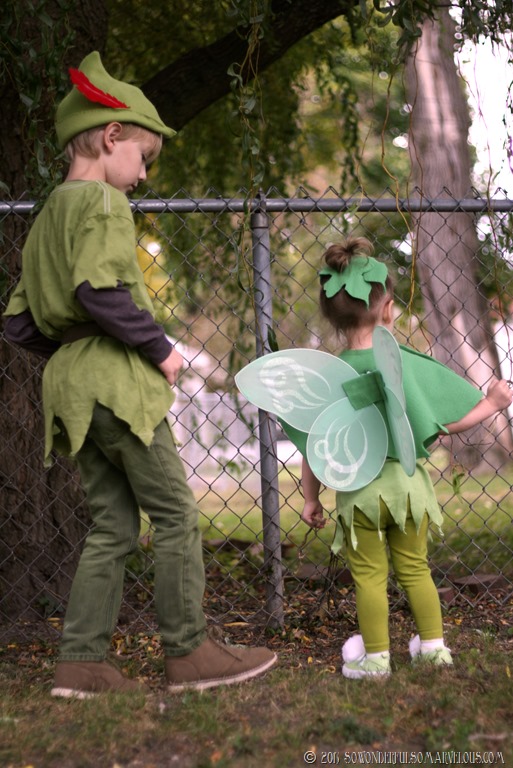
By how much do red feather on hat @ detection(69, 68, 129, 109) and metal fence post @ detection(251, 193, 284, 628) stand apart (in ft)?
2.94

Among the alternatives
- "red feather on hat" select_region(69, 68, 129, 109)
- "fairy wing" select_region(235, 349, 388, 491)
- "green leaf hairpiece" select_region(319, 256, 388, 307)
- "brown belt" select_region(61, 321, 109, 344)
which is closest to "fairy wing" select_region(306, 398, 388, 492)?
"fairy wing" select_region(235, 349, 388, 491)

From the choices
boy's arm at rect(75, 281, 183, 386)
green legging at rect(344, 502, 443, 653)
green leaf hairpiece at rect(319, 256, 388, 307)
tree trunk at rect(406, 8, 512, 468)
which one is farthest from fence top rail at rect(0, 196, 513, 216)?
tree trunk at rect(406, 8, 512, 468)

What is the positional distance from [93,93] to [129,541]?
1375 mm

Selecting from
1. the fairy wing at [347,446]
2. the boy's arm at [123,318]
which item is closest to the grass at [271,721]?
the fairy wing at [347,446]

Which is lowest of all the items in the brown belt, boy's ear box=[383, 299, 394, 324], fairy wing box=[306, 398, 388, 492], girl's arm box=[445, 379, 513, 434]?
fairy wing box=[306, 398, 388, 492]

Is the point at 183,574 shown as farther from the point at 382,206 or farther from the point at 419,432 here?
the point at 382,206

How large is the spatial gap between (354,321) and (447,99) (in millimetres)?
8443

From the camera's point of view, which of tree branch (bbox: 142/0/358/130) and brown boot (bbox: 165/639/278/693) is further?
tree branch (bbox: 142/0/358/130)

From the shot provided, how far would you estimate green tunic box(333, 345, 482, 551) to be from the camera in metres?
2.93

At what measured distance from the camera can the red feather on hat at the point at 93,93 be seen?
8.86 ft

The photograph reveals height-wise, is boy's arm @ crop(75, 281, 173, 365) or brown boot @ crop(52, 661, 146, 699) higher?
boy's arm @ crop(75, 281, 173, 365)

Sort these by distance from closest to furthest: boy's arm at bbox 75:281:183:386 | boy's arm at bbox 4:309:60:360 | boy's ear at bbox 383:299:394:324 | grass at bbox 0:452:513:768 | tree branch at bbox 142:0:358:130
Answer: grass at bbox 0:452:513:768 < boy's arm at bbox 75:281:183:386 < boy's arm at bbox 4:309:60:360 < boy's ear at bbox 383:299:394:324 < tree branch at bbox 142:0:358:130

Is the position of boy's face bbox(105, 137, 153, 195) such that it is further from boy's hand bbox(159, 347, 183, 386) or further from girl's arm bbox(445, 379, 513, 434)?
girl's arm bbox(445, 379, 513, 434)

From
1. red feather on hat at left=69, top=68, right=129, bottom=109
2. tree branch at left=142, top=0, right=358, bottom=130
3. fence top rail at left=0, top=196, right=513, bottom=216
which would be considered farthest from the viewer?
tree branch at left=142, top=0, right=358, bottom=130
